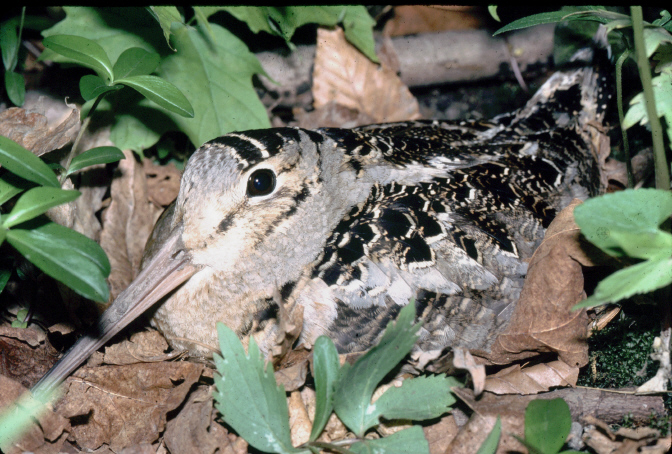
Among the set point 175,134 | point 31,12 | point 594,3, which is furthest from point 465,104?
point 31,12

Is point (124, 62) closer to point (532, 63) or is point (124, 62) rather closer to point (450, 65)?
point (450, 65)

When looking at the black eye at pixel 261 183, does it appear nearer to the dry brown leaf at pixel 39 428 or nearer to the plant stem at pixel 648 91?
the dry brown leaf at pixel 39 428

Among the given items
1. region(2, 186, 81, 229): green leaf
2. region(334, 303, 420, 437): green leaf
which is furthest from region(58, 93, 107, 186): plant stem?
region(334, 303, 420, 437): green leaf

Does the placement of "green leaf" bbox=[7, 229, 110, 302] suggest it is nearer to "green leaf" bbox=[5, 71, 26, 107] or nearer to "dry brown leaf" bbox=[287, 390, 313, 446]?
"dry brown leaf" bbox=[287, 390, 313, 446]

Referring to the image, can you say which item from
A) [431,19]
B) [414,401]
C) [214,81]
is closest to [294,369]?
[414,401]

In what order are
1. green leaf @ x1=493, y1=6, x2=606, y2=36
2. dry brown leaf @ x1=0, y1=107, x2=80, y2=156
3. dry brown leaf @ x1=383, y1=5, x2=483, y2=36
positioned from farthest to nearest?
dry brown leaf @ x1=383, y1=5, x2=483, y2=36 → dry brown leaf @ x1=0, y1=107, x2=80, y2=156 → green leaf @ x1=493, y1=6, x2=606, y2=36

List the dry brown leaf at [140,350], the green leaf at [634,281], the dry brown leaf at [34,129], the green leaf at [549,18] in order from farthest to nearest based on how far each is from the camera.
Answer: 1. the dry brown leaf at [34,129]
2. the dry brown leaf at [140,350]
3. the green leaf at [549,18]
4. the green leaf at [634,281]

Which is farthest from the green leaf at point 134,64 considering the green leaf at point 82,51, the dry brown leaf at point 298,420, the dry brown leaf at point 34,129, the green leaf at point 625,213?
the green leaf at point 625,213
